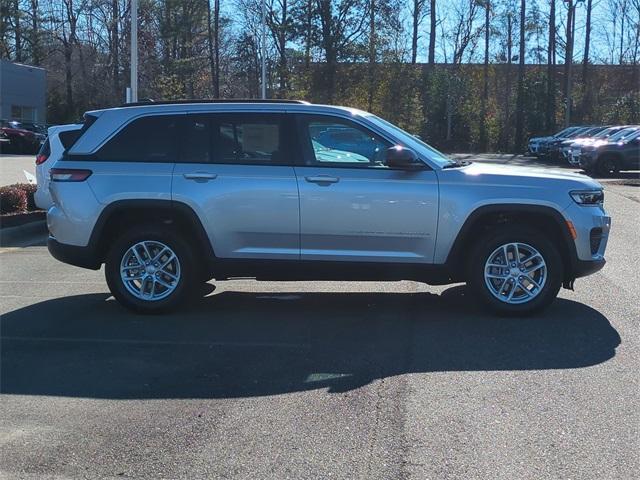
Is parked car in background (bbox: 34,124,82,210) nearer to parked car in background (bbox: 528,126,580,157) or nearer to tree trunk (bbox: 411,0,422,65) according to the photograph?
parked car in background (bbox: 528,126,580,157)

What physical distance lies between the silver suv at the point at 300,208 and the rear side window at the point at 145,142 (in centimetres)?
1

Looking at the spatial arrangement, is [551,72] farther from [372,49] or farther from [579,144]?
[579,144]

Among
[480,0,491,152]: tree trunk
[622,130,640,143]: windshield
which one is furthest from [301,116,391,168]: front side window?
[480,0,491,152]: tree trunk

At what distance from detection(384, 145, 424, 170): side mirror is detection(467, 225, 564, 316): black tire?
95 centimetres

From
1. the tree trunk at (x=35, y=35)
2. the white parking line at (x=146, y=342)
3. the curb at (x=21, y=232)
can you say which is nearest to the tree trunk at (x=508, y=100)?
the tree trunk at (x=35, y=35)

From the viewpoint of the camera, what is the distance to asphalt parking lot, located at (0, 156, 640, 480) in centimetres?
390

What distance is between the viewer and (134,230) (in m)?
6.80

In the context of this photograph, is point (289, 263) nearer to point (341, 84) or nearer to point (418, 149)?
point (418, 149)

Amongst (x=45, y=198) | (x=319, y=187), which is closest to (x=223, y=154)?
(x=319, y=187)

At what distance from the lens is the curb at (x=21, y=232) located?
37.3 feet

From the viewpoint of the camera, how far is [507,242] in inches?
259

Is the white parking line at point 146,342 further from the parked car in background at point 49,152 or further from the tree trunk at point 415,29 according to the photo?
the tree trunk at point 415,29

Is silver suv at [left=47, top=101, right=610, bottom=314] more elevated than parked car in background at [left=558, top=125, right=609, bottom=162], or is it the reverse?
parked car in background at [left=558, top=125, right=609, bottom=162]

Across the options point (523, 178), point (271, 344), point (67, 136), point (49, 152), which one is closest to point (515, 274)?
point (523, 178)
